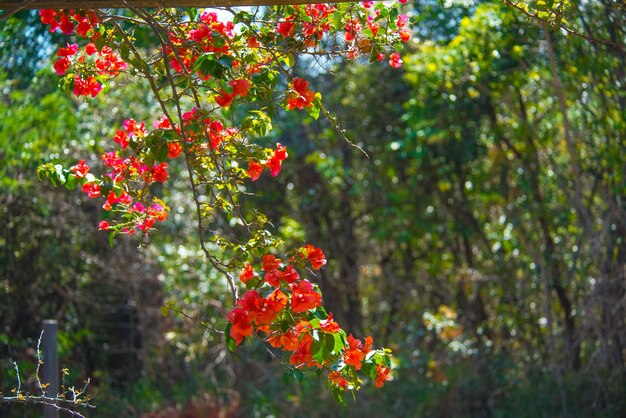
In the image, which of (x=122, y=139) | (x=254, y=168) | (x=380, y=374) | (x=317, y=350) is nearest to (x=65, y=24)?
(x=122, y=139)

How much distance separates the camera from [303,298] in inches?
102

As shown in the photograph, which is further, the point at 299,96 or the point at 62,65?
the point at 62,65

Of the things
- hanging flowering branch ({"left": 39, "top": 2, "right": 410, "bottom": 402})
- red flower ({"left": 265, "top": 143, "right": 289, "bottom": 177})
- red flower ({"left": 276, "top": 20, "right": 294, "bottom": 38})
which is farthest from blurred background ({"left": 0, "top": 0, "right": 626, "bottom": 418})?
red flower ({"left": 265, "top": 143, "right": 289, "bottom": 177})

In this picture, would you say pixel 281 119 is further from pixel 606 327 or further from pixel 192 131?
pixel 192 131

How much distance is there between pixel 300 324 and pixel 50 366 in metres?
1.31

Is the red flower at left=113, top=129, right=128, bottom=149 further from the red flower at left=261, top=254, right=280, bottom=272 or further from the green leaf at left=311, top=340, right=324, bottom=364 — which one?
the green leaf at left=311, top=340, right=324, bottom=364

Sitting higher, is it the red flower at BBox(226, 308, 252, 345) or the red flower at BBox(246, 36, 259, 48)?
the red flower at BBox(246, 36, 259, 48)

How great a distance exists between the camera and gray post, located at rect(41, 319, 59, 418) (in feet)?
10.9

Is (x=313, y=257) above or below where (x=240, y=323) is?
above

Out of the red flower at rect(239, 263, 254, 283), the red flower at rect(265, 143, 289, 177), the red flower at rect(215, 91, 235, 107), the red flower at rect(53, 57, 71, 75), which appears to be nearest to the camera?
the red flower at rect(239, 263, 254, 283)

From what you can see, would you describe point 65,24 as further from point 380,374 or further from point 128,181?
point 380,374

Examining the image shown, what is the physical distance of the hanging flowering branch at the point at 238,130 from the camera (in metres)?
2.65

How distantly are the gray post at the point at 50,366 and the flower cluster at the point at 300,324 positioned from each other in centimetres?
110

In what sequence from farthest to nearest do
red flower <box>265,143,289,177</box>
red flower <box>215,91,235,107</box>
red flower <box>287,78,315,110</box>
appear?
1. red flower <box>265,143,289,177</box>
2. red flower <box>287,78,315,110</box>
3. red flower <box>215,91,235,107</box>
